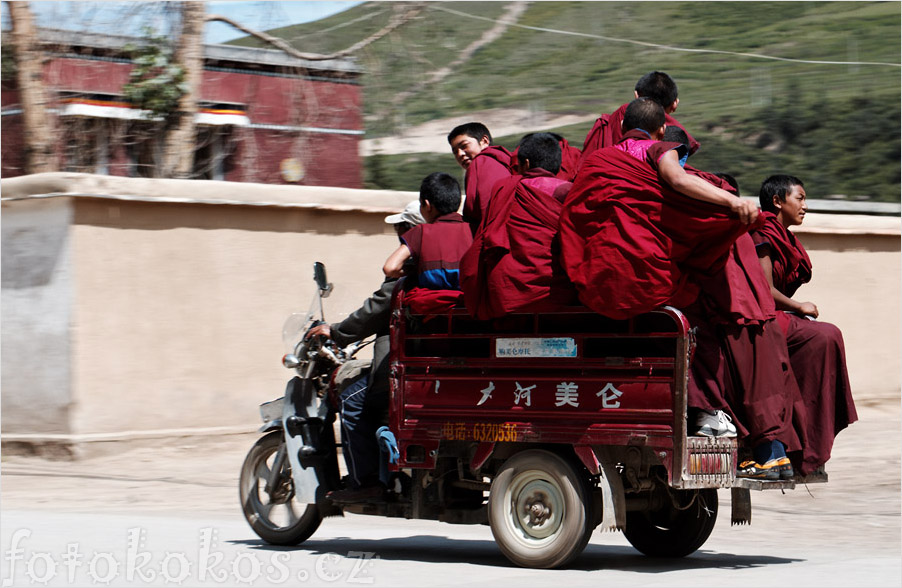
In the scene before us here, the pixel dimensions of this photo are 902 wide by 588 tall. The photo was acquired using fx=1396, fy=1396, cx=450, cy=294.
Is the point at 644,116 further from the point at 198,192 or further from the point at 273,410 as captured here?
the point at 198,192

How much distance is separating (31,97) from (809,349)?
10.4 metres

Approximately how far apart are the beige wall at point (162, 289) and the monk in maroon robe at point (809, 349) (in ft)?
18.8

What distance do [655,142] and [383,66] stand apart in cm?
1101

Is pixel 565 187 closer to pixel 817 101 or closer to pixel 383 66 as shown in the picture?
pixel 383 66

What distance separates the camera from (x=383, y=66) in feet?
58.5

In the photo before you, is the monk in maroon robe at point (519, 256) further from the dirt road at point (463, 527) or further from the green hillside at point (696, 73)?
the green hillside at point (696, 73)

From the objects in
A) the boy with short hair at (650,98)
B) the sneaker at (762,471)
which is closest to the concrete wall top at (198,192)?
the boy with short hair at (650,98)

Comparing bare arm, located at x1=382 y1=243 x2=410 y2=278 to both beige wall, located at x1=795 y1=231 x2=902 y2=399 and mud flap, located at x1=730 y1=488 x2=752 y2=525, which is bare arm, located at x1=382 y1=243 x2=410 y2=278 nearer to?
mud flap, located at x1=730 y1=488 x2=752 y2=525

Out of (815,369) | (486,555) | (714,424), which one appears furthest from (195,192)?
(714,424)

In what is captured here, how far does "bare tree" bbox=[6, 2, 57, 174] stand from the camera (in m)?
15.4

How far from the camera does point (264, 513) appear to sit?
336 inches

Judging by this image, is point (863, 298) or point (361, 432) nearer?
point (361, 432)

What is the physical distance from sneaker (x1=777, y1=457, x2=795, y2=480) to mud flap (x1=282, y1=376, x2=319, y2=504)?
2667 mm

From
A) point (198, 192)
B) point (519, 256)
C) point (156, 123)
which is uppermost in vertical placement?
point (156, 123)
